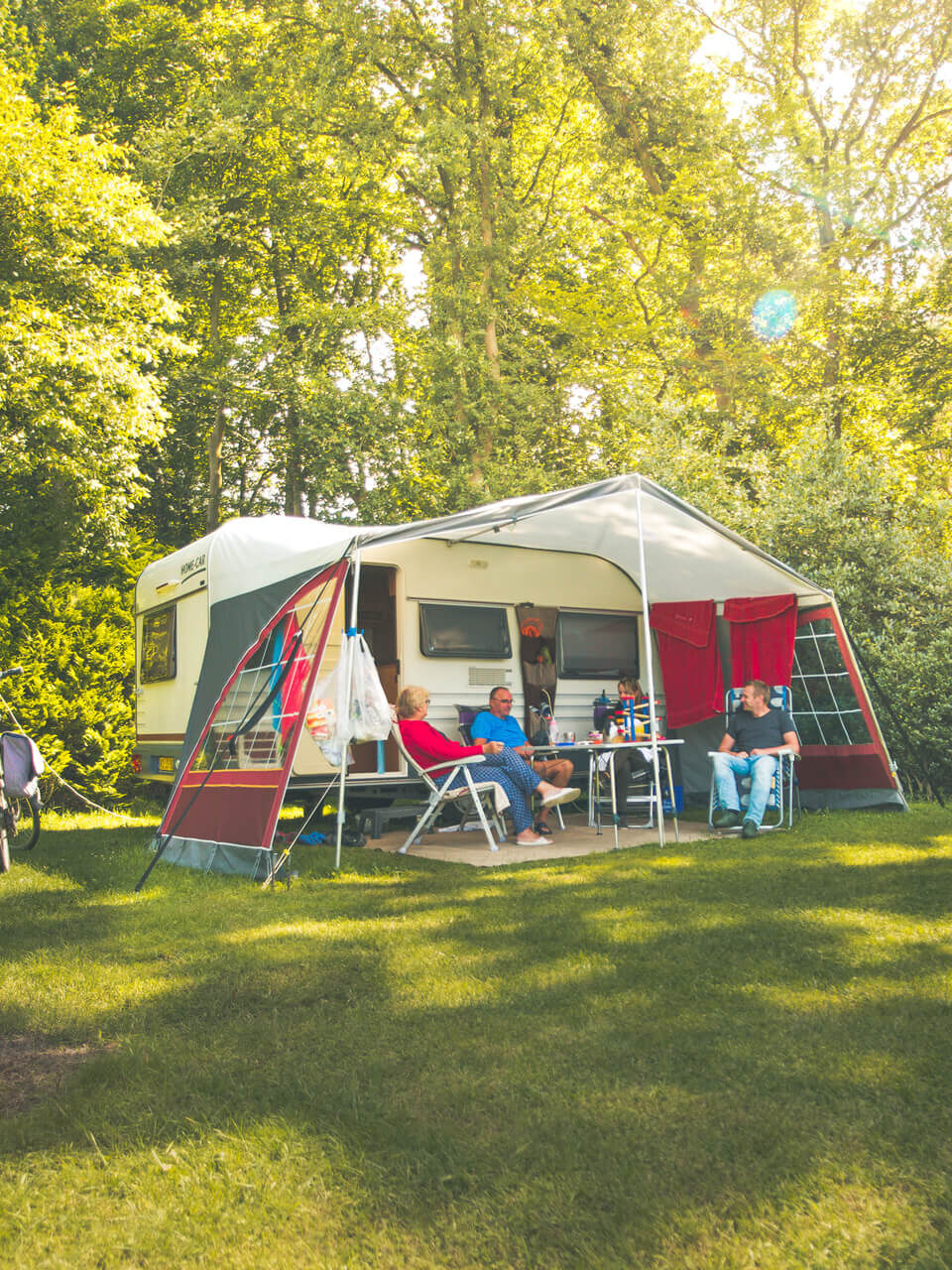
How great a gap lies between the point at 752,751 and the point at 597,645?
202 centimetres

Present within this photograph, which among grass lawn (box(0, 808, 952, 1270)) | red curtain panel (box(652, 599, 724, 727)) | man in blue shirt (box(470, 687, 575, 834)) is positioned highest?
red curtain panel (box(652, 599, 724, 727))

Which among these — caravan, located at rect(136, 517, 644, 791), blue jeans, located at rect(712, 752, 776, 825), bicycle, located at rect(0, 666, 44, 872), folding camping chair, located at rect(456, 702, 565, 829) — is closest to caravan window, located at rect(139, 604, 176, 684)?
caravan, located at rect(136, 517, 644, 791)

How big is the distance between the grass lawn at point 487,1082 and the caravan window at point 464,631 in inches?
134

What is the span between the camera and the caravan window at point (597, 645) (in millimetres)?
8859

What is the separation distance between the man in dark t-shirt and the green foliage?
18.1 feet

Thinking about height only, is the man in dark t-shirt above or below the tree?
below

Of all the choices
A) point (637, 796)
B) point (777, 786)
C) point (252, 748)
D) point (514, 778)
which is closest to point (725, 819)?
point (777, 786)

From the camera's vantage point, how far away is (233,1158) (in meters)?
2.23

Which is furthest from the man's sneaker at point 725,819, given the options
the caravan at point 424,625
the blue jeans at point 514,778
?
the caravan at point 424,625

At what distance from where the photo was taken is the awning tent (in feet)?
20.5

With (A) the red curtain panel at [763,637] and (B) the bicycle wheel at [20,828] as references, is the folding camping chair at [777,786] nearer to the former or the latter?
(A) the red curtain panel at [763,637]

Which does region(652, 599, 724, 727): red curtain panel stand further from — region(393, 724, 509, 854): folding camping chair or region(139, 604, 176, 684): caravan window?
region(139, 604, 176, 684): caravan window

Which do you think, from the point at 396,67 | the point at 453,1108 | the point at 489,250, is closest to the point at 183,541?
the point at 489,250

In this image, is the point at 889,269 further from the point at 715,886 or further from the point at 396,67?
the point at 715,886
